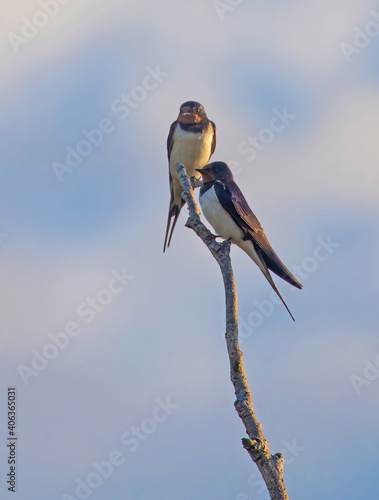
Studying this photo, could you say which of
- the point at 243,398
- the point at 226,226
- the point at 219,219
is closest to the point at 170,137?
the point at 219,219

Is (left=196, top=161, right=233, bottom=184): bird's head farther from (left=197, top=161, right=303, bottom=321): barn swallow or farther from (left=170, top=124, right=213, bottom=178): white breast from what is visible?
(left=170, top=124, right=213, bottom=178): white breast

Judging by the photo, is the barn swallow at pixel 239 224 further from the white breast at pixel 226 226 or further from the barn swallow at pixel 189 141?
the barn swallow at pixel 189 141

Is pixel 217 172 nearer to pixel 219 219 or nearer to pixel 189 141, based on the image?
pixel 219 219

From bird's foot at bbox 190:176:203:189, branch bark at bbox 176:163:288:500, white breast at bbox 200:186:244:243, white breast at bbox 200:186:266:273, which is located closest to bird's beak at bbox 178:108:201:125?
bird's foot at bbox 190:176:203:189

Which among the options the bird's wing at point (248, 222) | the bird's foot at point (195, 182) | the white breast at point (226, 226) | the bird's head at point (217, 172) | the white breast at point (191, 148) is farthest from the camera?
the white breast at point (191, 148)

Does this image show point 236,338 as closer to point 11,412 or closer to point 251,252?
point 251,252

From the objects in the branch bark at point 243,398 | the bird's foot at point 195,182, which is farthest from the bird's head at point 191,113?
the branch bark at point 243,398
